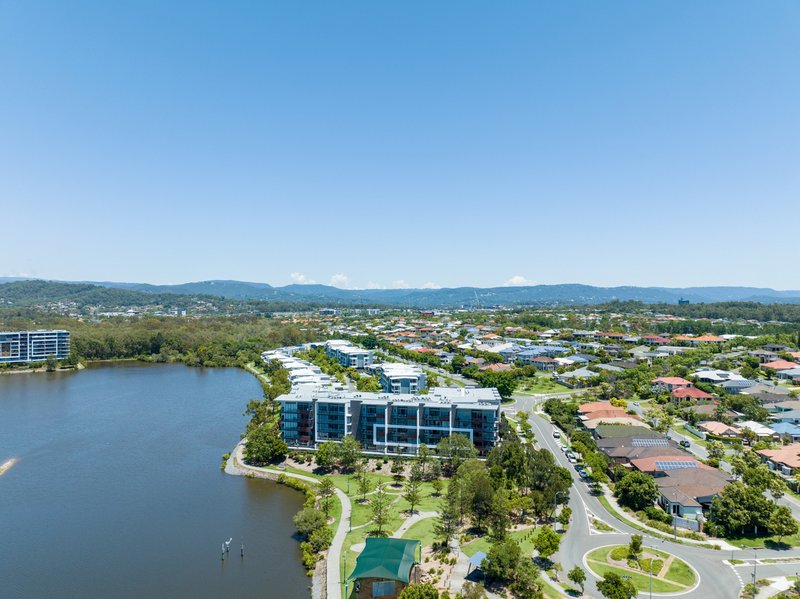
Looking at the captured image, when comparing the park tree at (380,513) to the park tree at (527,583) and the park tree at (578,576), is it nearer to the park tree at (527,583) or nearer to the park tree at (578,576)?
the park tree at (527,583)

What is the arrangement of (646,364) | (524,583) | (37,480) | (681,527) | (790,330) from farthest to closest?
(790,330) < (646,364) < (37,480) < (681,527) < (524,583)

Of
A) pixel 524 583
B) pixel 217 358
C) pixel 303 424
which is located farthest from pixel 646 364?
pixel 217 358

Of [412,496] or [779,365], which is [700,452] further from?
[779,365]

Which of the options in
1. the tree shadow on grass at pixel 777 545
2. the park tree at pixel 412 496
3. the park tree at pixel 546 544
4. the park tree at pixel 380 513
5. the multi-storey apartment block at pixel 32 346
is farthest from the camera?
the multi-storey apartment block at pixel 32 346

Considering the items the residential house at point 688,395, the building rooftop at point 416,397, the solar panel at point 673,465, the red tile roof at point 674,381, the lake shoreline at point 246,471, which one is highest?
the building rooftop at point 416,397

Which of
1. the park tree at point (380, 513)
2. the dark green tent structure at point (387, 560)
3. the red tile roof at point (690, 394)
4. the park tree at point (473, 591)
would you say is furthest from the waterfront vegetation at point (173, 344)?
the park tree at point (473, 591)

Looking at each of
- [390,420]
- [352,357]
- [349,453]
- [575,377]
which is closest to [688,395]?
[575,377]

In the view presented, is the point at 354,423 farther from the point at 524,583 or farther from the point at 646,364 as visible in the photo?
the point at 646,364
